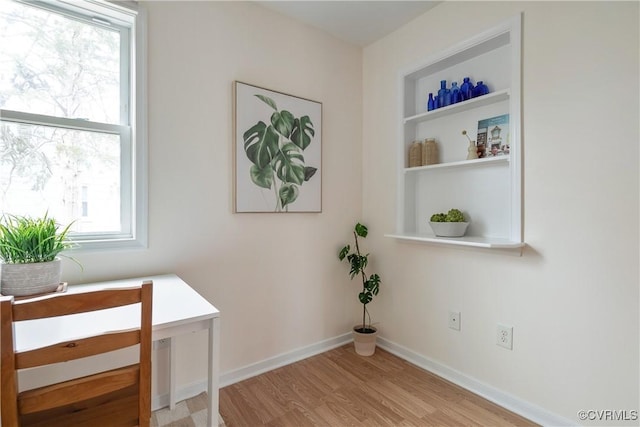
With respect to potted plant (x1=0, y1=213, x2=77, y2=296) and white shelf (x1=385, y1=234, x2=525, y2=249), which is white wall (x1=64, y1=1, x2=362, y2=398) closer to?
potted plant (x1=0, y1=213, x2=77, y2=296)

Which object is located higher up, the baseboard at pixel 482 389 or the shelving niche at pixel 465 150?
the shelving niche at pixel 465 150

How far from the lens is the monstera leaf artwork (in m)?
2.05

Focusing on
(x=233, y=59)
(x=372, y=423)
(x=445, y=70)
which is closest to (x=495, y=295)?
(x=372, y=423)

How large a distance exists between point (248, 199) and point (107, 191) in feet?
2.54

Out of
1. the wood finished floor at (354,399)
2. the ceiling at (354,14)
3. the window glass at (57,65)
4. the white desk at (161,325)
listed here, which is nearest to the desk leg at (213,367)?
the white desk at (161,325)

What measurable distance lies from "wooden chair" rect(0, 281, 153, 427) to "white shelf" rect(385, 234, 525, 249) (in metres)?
1.61

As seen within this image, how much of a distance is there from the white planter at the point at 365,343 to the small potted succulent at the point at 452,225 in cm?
97

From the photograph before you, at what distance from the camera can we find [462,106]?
6.61ft

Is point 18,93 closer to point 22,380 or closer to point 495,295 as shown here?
point 22,380

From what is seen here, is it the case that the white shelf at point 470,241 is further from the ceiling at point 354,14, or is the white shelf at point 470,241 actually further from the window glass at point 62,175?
the window glass at point 62,175

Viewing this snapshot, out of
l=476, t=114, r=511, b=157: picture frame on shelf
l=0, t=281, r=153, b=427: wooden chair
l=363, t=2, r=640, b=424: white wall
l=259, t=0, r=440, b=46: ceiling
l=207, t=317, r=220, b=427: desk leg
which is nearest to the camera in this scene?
l=0, t=281, r=153, b=427: wooden chair

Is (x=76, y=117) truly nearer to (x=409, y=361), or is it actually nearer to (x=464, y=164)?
(x=464, y=164)

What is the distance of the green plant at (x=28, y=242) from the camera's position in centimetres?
125

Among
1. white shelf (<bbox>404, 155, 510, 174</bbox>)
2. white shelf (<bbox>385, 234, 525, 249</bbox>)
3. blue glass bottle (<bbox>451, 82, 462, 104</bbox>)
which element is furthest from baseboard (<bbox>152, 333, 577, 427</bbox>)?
blue glass bottle (<bbox>451, 82, 462, 104</bbox>)
